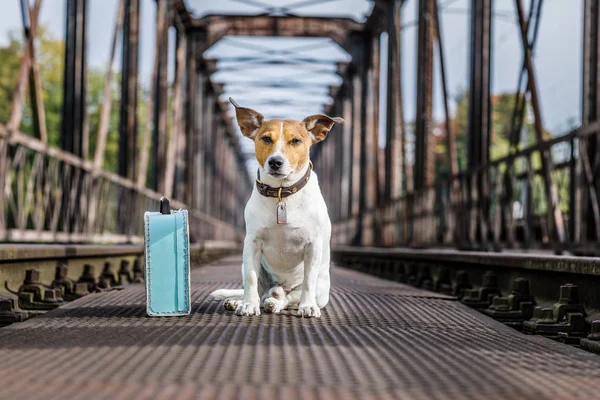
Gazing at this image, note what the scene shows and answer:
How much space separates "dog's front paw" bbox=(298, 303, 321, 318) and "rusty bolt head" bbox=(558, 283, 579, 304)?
42.1 inches

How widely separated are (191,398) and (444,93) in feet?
32.3

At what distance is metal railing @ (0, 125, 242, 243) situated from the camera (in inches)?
284

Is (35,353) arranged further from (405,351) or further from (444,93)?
(444,93)

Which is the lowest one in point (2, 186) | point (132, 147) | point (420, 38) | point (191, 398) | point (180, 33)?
point (191, 398)

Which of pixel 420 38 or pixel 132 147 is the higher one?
pixel 420 38

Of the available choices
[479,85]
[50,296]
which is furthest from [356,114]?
[50,296]

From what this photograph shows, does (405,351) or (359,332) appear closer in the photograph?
(405,351)

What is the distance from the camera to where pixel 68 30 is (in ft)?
35.6

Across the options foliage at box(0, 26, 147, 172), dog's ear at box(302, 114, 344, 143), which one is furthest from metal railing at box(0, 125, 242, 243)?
foliage at box(0, 26, 147, 172)

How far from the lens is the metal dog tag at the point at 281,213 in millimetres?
4094

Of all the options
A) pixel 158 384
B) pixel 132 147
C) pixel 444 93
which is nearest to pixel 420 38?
pixel 444 93

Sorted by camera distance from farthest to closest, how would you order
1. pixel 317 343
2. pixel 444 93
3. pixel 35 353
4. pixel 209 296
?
pixel 444 93
pixel 209 296
pixel 317 343
pixel 35 353

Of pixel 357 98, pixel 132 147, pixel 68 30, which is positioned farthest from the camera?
pixel 357 98

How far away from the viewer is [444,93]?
11.7 metres
